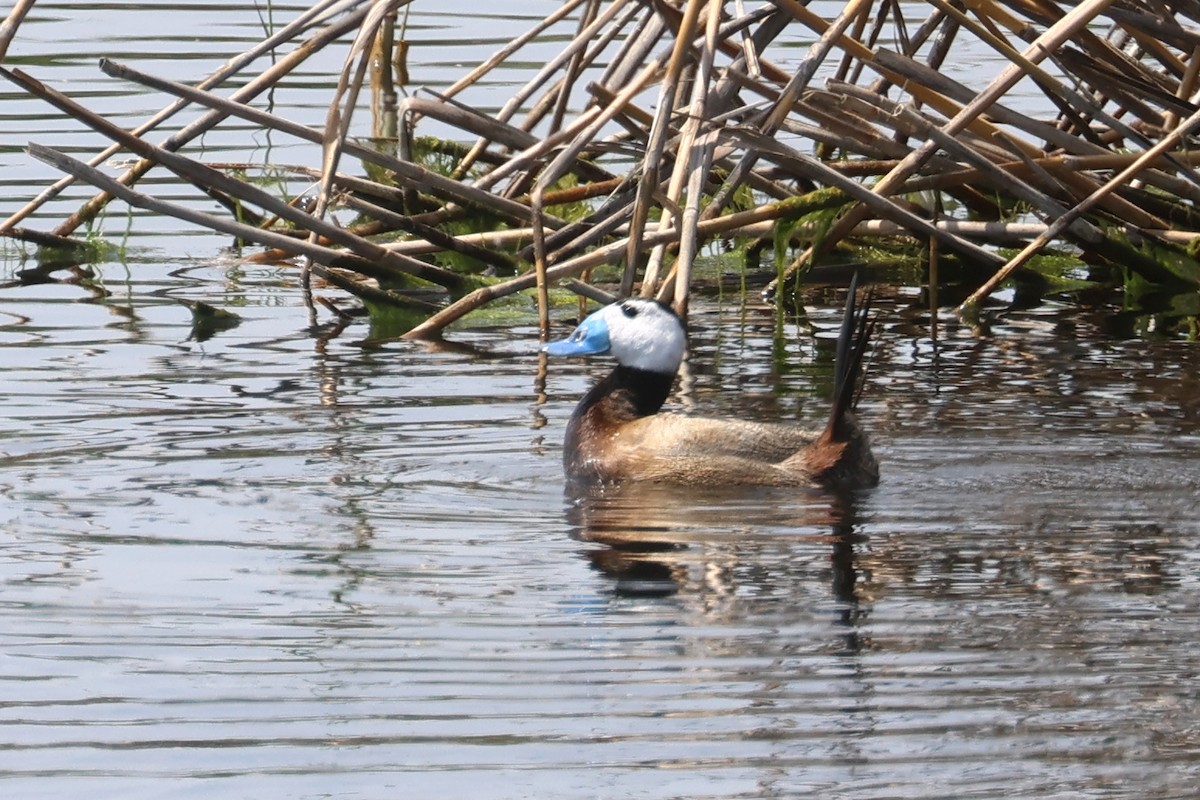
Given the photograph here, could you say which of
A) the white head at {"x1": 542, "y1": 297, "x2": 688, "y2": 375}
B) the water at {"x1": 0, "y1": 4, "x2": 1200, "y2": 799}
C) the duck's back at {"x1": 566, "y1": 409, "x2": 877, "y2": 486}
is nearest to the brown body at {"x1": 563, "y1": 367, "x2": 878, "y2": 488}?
the duck's back at {"x1": 566, "y1": 409, "x2": 877, "y2": 486}

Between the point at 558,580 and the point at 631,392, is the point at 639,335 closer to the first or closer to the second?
the point at 631,392

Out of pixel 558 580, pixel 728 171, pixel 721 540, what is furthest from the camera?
pixel 728 171

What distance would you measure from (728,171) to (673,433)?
12.3ft

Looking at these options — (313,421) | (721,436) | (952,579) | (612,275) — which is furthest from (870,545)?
(612,275)

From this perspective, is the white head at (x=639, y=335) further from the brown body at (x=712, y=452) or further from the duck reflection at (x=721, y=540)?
the duck reflection at (x=721, y=540)

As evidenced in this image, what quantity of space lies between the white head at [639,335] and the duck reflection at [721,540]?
23.3 inches

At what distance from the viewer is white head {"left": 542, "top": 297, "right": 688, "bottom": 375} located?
7.15 meters

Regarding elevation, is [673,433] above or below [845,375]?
below

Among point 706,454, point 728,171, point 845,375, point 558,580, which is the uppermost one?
point 728,171

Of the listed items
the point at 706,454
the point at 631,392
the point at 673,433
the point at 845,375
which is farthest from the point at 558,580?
the point at 631,392

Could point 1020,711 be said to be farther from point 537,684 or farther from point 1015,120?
point 1015,120

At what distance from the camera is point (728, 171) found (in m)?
10.3

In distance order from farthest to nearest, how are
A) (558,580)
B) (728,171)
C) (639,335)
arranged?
(728,171), (639,335), (558,580)

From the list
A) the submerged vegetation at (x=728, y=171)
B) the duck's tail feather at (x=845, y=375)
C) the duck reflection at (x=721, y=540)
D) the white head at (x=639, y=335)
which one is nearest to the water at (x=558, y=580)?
the duck reflection at (x=721, y=540)
